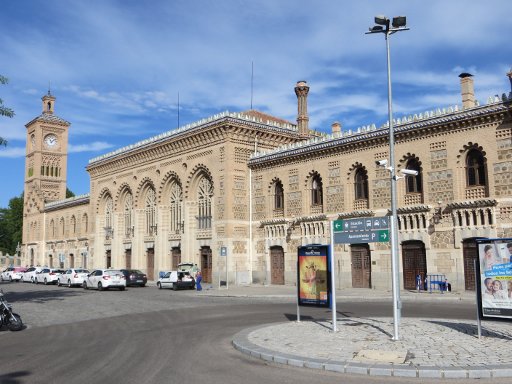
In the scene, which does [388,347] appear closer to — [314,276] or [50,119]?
[314,276]

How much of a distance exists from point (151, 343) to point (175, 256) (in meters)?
30.6

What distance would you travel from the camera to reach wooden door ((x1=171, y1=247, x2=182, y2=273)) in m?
42.2

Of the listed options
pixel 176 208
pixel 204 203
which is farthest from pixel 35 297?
pixel 176 208

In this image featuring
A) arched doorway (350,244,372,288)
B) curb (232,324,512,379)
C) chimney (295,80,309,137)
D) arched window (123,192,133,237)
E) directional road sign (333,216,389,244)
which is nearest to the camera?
curb (232,324,512,379)

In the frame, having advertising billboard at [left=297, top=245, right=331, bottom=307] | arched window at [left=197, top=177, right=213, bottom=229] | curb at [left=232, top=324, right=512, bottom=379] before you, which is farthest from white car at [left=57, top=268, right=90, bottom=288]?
curb at [left=232, top=324, right=512, bottom=379]

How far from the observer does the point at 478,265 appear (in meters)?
12.0

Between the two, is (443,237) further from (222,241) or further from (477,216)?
(222,241)

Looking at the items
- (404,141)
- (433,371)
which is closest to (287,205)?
(404,141)

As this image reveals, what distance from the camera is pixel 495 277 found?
11.8 m

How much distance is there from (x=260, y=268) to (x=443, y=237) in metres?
13.9

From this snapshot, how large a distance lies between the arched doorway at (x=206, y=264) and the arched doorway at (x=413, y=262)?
1537 cm

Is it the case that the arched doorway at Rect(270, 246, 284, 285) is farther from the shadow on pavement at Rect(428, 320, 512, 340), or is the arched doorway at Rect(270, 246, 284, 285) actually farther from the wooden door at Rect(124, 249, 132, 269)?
the shadow on pavement at Rect(428, 320, 512, 340)

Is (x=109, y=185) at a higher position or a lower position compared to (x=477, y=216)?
higher

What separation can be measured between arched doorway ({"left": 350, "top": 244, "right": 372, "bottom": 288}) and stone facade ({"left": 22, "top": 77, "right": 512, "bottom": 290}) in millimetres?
58
